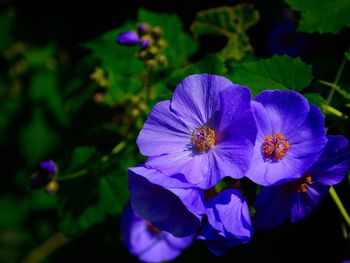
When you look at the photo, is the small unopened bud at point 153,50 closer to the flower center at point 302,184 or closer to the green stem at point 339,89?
the green stem at point 339,89

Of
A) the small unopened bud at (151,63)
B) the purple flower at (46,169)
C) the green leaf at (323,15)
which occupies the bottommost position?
the purple flower at (46,169)

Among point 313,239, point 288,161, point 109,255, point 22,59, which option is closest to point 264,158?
point 288,161

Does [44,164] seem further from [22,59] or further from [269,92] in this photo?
[22,59]

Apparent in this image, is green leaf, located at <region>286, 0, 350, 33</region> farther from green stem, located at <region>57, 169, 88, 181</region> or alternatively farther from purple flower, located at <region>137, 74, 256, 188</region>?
green stem, located at <region>57, 169, 88, 181</region>

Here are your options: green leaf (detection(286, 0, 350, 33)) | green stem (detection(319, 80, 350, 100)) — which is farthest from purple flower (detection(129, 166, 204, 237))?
green leaf (detection(286, 0, 350, 33))

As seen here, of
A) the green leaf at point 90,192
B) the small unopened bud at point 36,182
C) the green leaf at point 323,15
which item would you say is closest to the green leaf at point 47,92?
the green leaf at point 90,192

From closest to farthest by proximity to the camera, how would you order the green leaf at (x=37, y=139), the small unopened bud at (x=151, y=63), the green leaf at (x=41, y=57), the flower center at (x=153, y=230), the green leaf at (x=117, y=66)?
the small unopened bud at (x=151, y=63) → the green leaf at (x=117, y=66) → the flower center at (x=153, y=230) → the green leaf at (x=41, y=57) → the green leaf at (x=37, y=139)

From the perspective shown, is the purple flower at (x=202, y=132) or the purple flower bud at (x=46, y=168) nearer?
the purple flower at (x=202, y=132)
